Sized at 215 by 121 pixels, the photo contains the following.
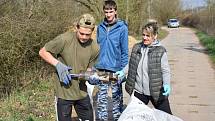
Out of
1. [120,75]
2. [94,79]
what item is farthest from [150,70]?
[94,79]

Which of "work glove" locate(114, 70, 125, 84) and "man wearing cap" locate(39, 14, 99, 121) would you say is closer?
"man wearing cap" locate(39, 14, 99, 121)

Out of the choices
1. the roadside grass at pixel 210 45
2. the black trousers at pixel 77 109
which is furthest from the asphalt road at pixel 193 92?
the black trousers at pixel 77 109

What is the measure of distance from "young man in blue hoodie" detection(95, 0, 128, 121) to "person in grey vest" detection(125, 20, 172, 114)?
0.18 m

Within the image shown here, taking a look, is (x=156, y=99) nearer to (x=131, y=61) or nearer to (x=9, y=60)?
(x=131, y=61)

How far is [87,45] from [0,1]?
4.34 m

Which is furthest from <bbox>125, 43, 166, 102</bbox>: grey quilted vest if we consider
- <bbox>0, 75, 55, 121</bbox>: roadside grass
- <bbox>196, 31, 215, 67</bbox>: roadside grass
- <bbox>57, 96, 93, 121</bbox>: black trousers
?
<bbox>196, 31, 215, 67</bbox>: roadside grass

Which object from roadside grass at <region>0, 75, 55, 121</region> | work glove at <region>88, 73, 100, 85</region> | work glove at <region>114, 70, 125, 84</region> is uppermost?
work glove at <region>88, 73, 100, 85</region>

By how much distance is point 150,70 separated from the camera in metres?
4.92

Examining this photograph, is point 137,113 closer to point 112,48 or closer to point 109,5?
point 112,48

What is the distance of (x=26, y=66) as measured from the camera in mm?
8750

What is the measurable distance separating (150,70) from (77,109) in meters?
1.02

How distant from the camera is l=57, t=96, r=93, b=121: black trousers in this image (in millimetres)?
4320

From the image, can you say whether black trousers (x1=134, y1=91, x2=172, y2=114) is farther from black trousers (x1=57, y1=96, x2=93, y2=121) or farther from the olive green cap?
the olive green cap

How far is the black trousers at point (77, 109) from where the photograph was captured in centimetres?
432
